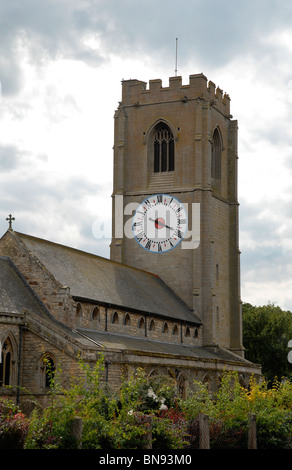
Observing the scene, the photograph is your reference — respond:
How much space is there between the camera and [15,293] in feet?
151

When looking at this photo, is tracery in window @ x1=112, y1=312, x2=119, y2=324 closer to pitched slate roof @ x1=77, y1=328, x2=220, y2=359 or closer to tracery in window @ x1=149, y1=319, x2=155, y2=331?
pitched slate roof @ x1=77, y1=328, x2=220, y2=359

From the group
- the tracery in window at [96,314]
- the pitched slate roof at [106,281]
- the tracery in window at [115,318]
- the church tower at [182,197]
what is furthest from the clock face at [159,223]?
the tracery in window at [96,314]

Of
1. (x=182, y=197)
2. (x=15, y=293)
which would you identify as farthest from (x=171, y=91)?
(x=15, y=293)

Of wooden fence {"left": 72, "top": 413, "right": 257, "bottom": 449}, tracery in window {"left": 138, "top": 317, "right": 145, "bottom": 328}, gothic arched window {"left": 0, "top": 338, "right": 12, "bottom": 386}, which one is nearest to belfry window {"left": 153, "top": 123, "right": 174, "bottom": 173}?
tracery in window {"left": 138, "top": 317, "right": 145, "bottom": 328}

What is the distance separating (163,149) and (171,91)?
530cm

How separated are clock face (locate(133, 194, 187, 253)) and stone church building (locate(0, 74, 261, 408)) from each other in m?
0.09

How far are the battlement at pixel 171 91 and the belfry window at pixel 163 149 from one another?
2.70 metres

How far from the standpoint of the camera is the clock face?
2849 inches

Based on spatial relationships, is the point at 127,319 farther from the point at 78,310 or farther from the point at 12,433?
the point at 12,433

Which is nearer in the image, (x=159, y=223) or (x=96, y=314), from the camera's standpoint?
(x=96, y=314)

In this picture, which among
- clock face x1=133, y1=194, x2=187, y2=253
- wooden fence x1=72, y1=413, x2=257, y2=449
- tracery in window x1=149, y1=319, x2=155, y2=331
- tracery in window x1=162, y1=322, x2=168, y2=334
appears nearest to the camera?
wooden fence x1=72, y1=413, x2=257, y2=449

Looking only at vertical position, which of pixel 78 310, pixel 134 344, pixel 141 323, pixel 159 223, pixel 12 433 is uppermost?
pixel 159 223
